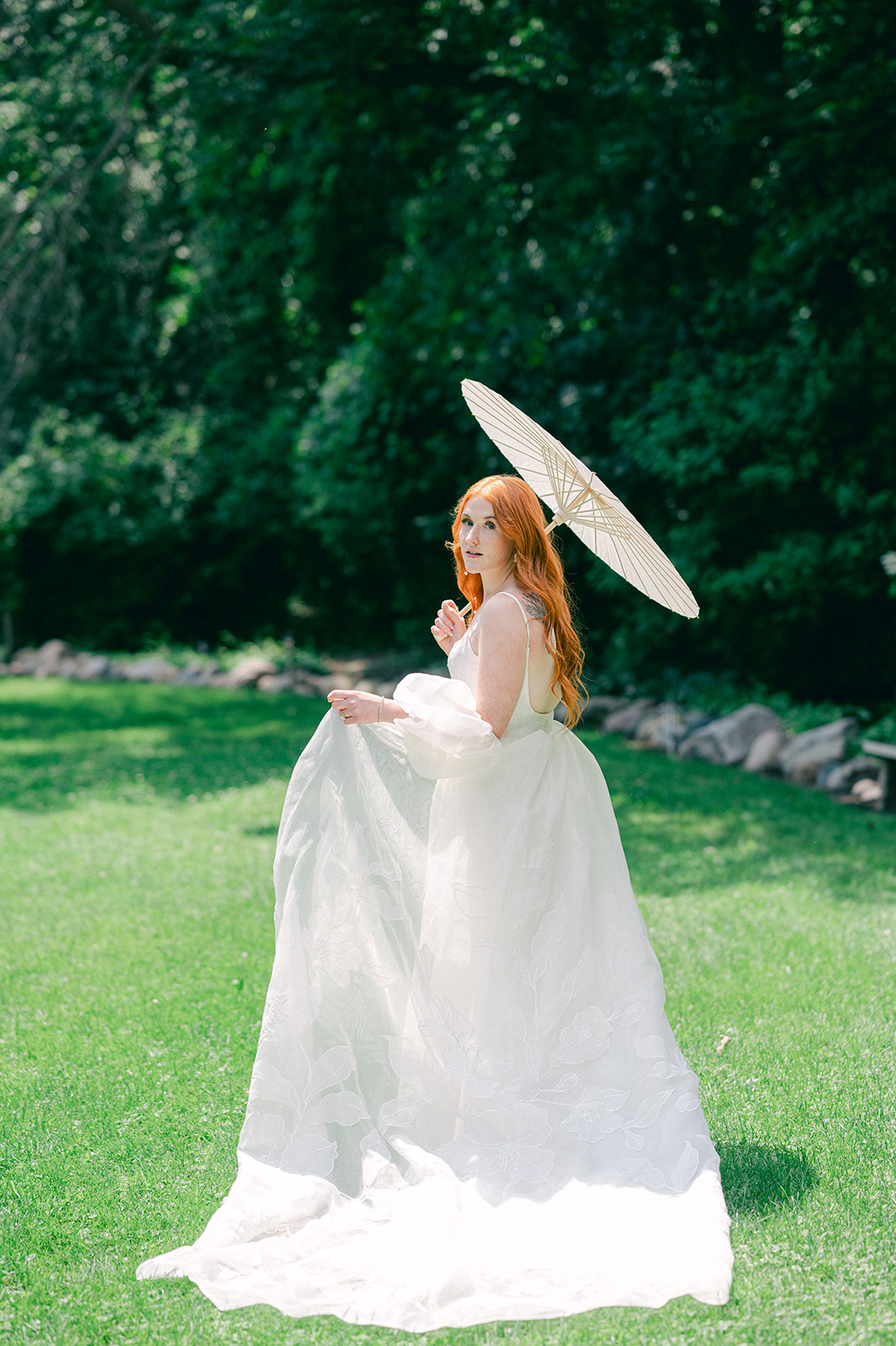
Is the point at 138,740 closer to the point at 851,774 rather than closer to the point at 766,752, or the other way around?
the point at 766,752

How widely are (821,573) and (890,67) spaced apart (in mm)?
3666

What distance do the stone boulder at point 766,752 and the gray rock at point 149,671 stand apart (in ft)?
25.9

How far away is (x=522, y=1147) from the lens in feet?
9.27

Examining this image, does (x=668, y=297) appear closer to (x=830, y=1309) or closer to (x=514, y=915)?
(x=514, y=915)

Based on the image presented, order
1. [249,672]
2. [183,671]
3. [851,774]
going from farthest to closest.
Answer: [183,671]
[249,672]
[851,774]

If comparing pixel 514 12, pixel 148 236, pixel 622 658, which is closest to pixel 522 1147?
pixel 622 658

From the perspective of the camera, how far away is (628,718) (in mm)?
9984

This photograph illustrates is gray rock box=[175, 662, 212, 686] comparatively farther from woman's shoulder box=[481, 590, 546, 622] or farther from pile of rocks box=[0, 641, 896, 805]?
woman's shoulder box=[481, 590, 546, 622]

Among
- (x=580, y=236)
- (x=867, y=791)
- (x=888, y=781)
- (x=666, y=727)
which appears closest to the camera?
(x=888, y=781)

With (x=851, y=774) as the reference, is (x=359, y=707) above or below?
above

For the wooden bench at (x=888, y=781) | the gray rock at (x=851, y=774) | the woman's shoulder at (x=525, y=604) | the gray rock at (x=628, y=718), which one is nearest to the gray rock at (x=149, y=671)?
the gray rock at (x=628, y=718)

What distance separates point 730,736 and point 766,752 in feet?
1.38

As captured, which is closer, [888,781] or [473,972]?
[473,972]

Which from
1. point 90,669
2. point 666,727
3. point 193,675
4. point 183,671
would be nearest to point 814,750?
point 666,727
